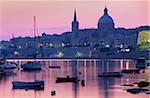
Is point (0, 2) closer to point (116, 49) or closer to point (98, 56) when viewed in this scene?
point (116, 49)

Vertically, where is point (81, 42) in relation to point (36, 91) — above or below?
above

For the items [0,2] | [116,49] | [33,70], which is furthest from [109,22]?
[0,2]

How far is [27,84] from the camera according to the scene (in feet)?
32.5

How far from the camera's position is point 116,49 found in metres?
30.1

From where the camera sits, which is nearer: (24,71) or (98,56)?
(24,71)

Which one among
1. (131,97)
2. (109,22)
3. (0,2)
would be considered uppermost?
(109,22)

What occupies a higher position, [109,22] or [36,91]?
[109,22]

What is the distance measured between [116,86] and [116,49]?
1937 cm

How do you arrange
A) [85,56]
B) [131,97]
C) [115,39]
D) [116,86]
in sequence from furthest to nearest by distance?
1. [85,56]
2. [115,39]
3. [116,86]
4. [131,97]

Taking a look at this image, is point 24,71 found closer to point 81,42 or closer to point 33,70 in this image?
point 33,70

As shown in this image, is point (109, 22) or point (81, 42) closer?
point (81, 42)

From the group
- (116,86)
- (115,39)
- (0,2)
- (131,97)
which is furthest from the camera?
(115,39)

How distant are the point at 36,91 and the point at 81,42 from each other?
20.0 m

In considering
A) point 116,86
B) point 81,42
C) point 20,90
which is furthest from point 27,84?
point 81,42
